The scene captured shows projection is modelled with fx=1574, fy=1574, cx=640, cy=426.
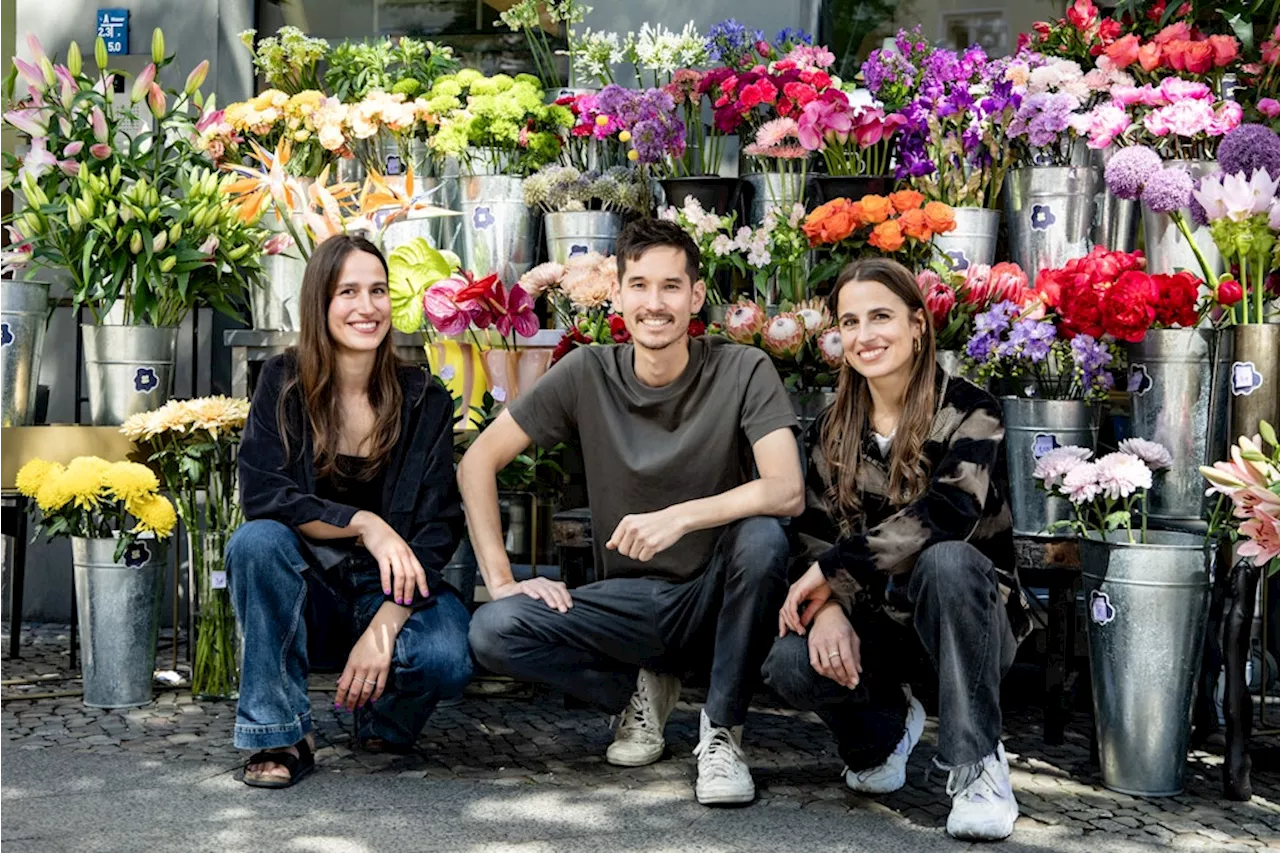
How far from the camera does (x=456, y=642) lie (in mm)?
3406

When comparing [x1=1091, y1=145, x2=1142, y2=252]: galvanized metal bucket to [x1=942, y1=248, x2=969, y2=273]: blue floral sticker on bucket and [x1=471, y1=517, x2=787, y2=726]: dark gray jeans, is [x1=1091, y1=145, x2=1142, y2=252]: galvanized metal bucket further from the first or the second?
[x1=471, y1=517, x2=787, y2=726]: dark gray jeans

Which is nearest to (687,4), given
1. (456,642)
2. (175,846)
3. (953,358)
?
(953,358)

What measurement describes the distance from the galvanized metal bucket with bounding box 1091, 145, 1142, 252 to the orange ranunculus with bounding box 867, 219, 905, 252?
0.85 m

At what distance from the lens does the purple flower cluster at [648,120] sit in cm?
427

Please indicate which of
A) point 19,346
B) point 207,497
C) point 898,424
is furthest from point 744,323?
point 19,346

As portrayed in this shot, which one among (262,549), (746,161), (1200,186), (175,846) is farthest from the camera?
(746,161)

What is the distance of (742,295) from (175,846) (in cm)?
197

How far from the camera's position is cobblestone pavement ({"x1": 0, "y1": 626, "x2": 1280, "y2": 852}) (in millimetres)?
3137

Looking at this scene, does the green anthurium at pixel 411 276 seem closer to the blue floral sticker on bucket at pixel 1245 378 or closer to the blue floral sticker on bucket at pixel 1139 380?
the blue floral sticker on bucket at pixel 1139 380

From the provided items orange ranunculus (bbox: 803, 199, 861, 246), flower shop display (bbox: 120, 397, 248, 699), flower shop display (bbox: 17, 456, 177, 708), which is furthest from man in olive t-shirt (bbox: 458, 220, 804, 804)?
flower shop display (bbox: 17, 456, 177, 708)

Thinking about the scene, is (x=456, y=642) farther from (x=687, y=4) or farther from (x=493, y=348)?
(x=687, y=4)

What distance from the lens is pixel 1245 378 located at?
3.53 metres

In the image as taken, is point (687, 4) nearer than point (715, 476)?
No

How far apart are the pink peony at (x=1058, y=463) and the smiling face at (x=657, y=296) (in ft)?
2.73
